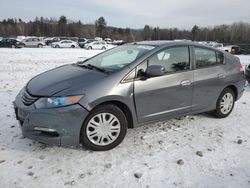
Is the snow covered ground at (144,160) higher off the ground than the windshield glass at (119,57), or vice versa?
the windshield glass at (119,57)

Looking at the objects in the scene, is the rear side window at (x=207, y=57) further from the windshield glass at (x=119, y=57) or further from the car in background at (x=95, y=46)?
the car in background at (x=95, y=46)

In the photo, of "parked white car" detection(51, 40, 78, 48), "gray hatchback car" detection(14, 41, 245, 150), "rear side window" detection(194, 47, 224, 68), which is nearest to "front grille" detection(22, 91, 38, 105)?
"gray hatchback car" detection(14, 41, 245, 150)

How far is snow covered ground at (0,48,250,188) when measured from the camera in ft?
8.99

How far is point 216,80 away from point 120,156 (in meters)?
2.30

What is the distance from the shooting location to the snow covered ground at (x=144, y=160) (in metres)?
2.74

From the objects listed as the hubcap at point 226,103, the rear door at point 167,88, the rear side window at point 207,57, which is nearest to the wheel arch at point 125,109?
the rear door at point 167,88

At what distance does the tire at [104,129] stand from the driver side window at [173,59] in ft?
3.07

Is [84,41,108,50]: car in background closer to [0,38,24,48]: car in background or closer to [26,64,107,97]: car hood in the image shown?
[0,38,24,48]: car in background

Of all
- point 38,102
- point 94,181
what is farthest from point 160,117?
point 38,102

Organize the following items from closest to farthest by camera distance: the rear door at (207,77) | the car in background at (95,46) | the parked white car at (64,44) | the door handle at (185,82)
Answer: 1. the door handle at (185,82)
2. the rear door at (207,77)
3. the car in background at (95,46)
4. the parked white car at (64,44)

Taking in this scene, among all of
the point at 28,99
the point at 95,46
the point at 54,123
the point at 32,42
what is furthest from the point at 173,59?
the point at 32,42

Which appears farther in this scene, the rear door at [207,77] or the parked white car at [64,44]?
the parked white car at [64,44]

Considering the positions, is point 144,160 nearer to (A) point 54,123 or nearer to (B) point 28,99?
(A) point 54,123

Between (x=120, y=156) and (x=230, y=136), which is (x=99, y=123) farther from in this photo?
(x=230, y=136)
